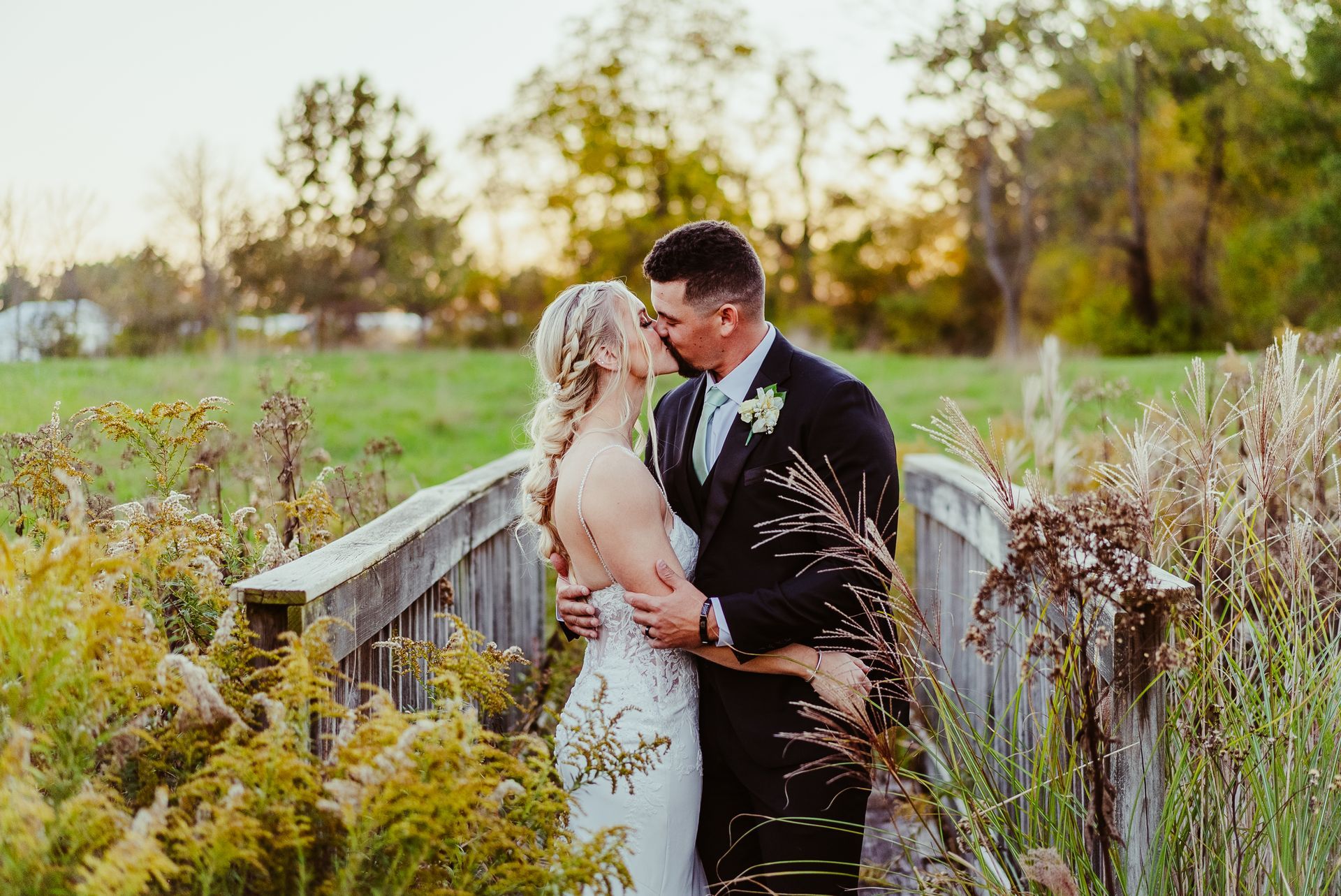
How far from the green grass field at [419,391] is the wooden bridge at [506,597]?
0.58 m

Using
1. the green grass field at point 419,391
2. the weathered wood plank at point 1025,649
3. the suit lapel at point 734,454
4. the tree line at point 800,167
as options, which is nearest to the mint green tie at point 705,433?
the suit lapel at point 734,454

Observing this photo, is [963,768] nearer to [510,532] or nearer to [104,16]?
[510,532]

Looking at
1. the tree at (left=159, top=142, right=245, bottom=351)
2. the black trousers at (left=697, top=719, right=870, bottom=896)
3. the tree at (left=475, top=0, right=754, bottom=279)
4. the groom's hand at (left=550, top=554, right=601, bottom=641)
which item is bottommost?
the black trousers at (left=697, top=719, right=870, bottom=896)

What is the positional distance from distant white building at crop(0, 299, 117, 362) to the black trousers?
11.2ft

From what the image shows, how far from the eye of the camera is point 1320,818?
2.22 metres

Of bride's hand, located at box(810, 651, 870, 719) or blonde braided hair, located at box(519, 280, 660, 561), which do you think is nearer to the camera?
bride's hand, located at box(810, 651, 870, 719)

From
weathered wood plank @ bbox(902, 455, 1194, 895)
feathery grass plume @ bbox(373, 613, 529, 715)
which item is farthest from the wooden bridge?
feathery grass plume @ bbox(373, 613, 529, 715)

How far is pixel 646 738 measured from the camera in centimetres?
296

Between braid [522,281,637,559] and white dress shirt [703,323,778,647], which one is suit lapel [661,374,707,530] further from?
braid [522,281,637,559]

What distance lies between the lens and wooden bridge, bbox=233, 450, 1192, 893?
2242 mm

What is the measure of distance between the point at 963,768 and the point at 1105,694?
6.13 ft

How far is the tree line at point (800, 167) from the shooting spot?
2809 centimetres

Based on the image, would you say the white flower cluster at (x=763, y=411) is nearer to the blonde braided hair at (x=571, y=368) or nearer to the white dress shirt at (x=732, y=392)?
the white dress shirt at (x=732, y=392)

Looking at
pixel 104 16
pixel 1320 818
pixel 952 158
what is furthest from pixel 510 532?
pixel 952 158
